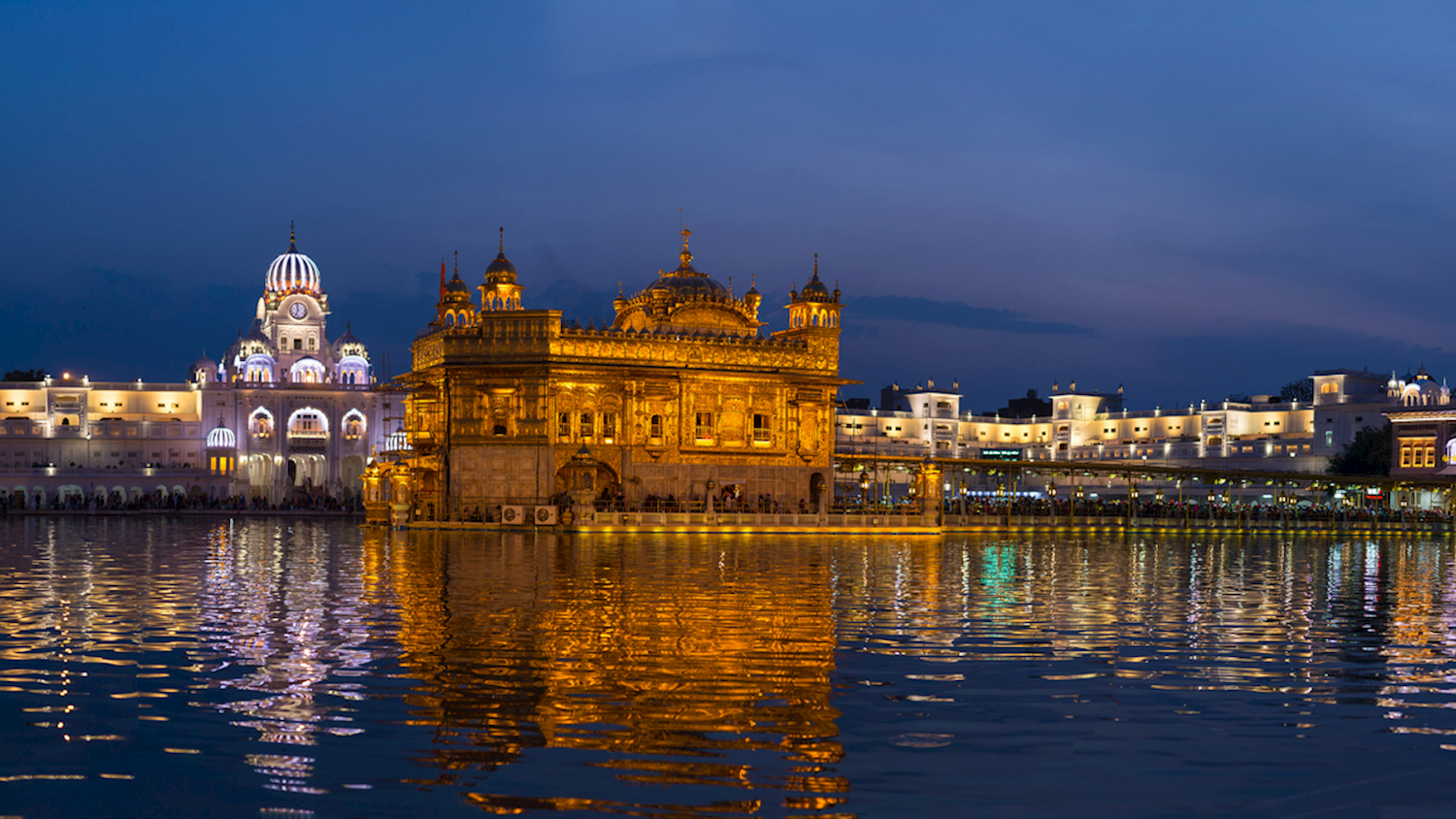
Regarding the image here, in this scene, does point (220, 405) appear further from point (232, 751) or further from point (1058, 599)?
point (232, 751)

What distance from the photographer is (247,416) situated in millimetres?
90875

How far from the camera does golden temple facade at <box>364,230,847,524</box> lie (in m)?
53.8

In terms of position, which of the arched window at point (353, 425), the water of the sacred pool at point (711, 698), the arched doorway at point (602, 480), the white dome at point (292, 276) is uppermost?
the white dome at point (292, 276)

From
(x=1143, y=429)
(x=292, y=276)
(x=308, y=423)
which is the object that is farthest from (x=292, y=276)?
(x=1143, y=429)

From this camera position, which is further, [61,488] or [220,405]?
[220,405]

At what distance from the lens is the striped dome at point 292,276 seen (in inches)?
3910

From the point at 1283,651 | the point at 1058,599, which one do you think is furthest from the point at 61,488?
the point at 1283,651

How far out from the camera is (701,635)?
16.0m

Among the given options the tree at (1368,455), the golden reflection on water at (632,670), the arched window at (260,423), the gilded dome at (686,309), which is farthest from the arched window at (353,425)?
the tree at (1368,455)

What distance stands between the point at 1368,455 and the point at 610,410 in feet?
239

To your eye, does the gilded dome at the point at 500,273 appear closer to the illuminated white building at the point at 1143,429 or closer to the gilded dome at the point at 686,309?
the gilded dome at the point at 686,309

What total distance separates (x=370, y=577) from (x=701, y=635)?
10996mm

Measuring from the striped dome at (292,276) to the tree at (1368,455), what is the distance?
78.3 metres

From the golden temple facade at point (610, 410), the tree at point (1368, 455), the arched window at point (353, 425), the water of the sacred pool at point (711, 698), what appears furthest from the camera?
the tree at point (1368, 455)
